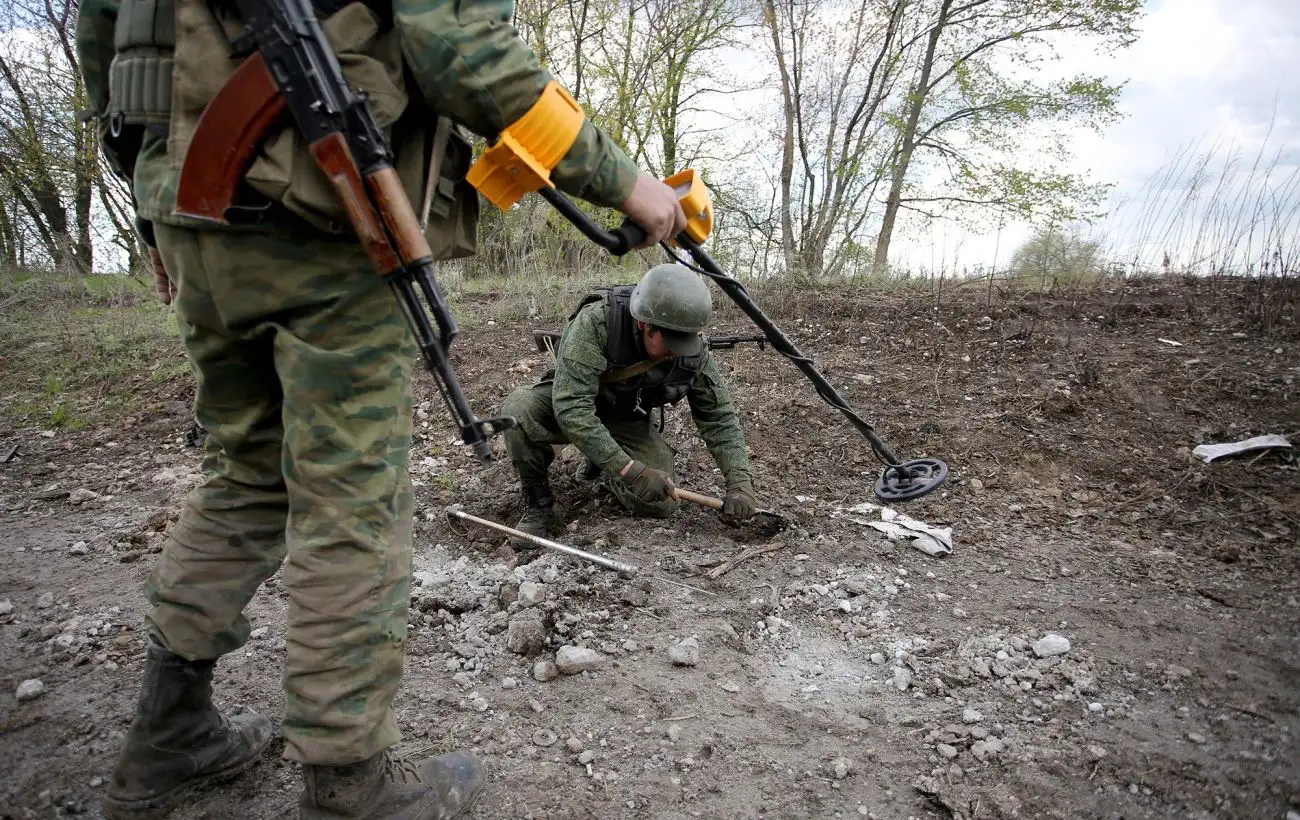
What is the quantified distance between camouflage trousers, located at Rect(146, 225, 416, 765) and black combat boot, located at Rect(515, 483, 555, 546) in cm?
176

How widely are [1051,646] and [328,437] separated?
2046 millimetres

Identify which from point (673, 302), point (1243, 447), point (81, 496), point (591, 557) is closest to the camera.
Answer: point (591, 557)

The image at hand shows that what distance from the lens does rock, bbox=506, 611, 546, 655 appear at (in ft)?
6.68

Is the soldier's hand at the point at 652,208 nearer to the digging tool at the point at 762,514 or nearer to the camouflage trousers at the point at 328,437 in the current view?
the camouflage trousers at the point at 328,437

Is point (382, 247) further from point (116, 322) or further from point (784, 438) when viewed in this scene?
point (116, 322)

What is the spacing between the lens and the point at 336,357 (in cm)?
124

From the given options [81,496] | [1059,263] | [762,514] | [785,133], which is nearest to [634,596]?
[762,514]

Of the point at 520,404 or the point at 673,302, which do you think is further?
the point at 520,404

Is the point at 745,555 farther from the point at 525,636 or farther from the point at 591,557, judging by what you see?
the point at 525,636

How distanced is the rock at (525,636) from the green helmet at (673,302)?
1.32 metres

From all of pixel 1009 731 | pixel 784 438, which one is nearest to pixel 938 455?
pixel 784 438

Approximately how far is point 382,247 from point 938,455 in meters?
2.98

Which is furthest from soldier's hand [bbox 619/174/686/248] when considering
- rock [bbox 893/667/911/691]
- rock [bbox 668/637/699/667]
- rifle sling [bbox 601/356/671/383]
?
rifle sling [bbox 601/356/671/383]

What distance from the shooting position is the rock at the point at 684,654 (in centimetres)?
199
